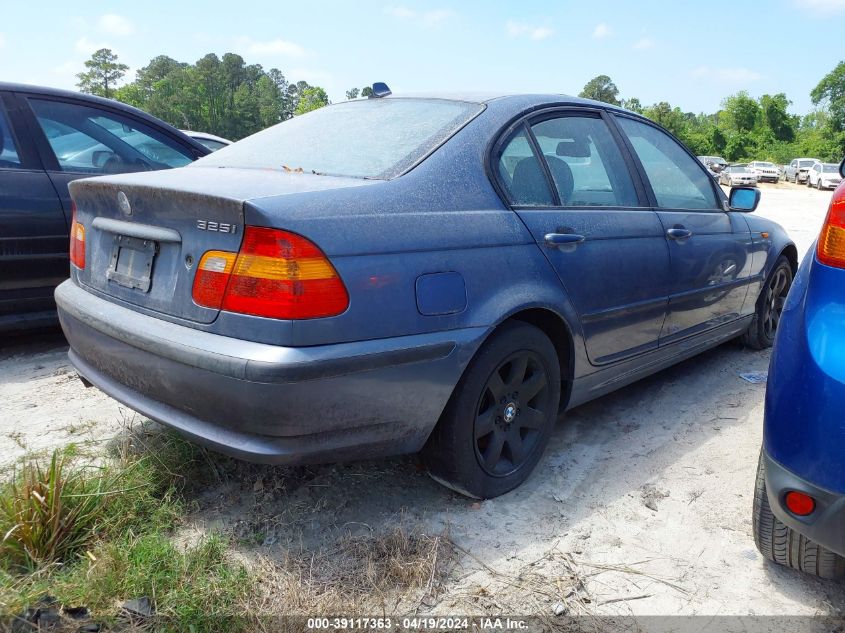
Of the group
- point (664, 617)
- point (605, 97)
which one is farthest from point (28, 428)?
point (605, 97)

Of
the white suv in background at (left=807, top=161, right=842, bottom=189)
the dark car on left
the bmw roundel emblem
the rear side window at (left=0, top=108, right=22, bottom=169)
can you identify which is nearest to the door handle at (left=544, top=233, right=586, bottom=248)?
the bmw roundel emblem

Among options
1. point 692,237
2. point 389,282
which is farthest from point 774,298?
point 389,282

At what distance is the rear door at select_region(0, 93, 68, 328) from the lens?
3.80 meters

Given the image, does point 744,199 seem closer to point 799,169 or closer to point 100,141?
point 100,141

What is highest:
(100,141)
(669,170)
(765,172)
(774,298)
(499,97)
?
(765,172)

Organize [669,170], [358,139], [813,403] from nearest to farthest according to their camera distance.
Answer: [813,403]
[358,139]
[669,170]

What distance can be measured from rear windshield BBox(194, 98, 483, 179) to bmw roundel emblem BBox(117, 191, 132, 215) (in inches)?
19.4

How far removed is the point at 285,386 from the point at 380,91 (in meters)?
1.89

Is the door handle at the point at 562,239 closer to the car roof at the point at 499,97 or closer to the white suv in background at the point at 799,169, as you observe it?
the car roof at the point at 499,97

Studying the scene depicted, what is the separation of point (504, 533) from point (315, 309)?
111 centimetres

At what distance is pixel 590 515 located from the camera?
8.35 ft

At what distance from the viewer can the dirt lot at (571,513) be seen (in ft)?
6.91

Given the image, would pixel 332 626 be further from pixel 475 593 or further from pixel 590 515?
pixel 590 515

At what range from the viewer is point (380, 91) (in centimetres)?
326
